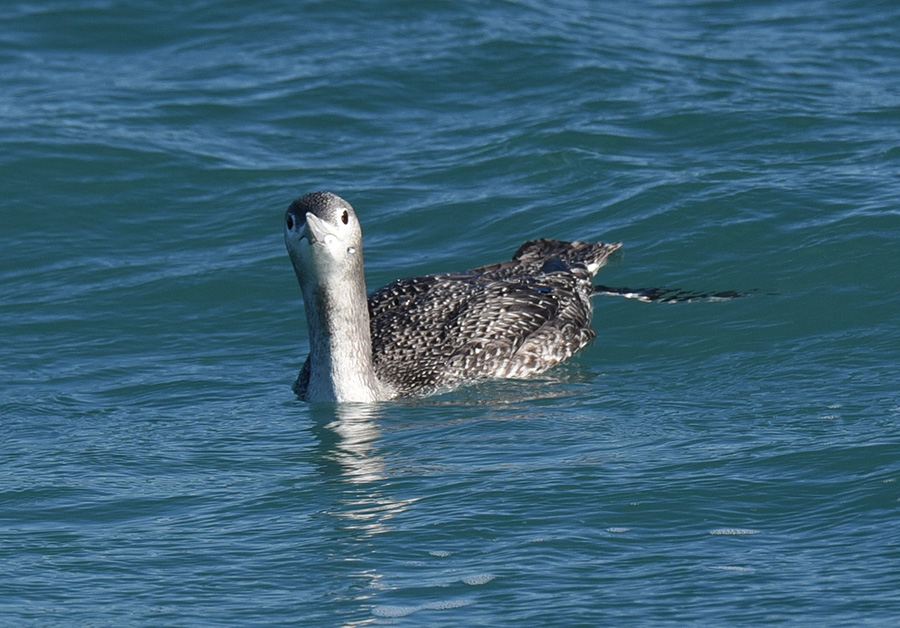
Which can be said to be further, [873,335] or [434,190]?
[434,190]

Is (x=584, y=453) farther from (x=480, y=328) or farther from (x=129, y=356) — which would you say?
(x=129, y=356)

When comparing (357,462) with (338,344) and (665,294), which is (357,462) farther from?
(665,294)

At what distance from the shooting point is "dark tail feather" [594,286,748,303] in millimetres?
A: 12609

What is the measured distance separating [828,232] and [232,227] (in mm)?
5909

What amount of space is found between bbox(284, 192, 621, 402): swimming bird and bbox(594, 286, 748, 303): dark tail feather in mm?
188

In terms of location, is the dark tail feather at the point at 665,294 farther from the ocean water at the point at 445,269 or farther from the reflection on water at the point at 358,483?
the reflection on water at the point at 358,483

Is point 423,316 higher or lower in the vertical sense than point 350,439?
higher

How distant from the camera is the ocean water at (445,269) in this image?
7949 millimetres

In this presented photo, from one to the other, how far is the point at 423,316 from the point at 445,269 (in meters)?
2.08

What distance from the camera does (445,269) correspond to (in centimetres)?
1417

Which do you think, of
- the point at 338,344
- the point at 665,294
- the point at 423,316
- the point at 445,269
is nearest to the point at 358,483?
the point at 338,344

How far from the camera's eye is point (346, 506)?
8.98 meters

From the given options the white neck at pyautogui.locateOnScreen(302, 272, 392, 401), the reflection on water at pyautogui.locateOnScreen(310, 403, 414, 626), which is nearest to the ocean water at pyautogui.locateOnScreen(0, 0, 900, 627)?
the reflection on water at pyautogui.locateOnScreen(310, 403, 414, 626)

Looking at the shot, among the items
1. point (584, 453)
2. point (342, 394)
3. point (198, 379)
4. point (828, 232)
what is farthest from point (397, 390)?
point (828, 232)
